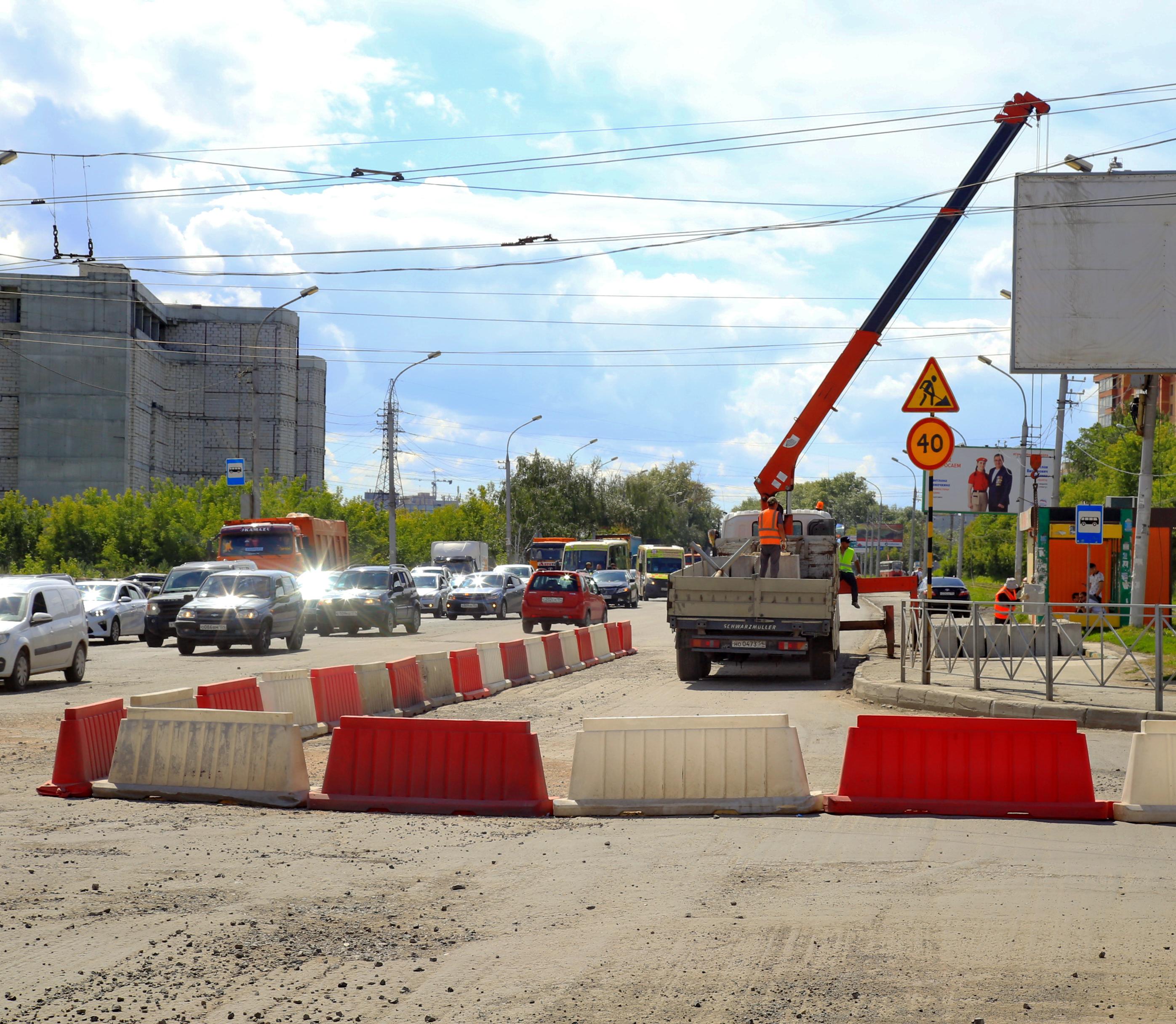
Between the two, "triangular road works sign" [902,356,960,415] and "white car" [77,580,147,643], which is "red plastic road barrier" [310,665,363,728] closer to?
"triangular road works sign" [902,356,960,415]

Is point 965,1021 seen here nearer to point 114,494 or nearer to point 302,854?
point 302,854

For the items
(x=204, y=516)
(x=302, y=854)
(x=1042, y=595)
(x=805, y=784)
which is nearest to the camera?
(x=302, y=854)

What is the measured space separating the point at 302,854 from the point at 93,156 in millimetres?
19360

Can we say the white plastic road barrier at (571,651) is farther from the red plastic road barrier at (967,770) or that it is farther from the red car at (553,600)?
the red plastic road barrier at (967,770)

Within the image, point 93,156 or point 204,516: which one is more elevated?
point 93,156

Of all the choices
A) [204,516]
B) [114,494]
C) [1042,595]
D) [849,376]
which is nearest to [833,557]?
[849,376]

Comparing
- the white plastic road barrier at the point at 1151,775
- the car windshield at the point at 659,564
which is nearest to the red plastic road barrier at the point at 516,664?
the white plastic road barrier at the point at 1151,775

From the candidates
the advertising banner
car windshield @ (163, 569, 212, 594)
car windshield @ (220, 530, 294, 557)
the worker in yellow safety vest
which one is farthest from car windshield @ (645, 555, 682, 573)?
the worker in yellow safety vest

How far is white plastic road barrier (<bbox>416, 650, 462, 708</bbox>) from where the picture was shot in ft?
50.2

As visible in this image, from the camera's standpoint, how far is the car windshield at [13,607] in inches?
703

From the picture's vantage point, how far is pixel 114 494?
80.1 m

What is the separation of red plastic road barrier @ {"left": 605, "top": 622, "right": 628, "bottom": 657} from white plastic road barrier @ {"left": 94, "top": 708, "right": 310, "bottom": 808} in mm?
16065

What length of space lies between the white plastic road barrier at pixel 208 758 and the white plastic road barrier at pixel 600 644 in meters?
14.6

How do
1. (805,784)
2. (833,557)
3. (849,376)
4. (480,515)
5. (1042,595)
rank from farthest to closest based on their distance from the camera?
1. (480,515)
2. (1042,595)
3. (849,376)
4. (833,557)
5. (805,784)
